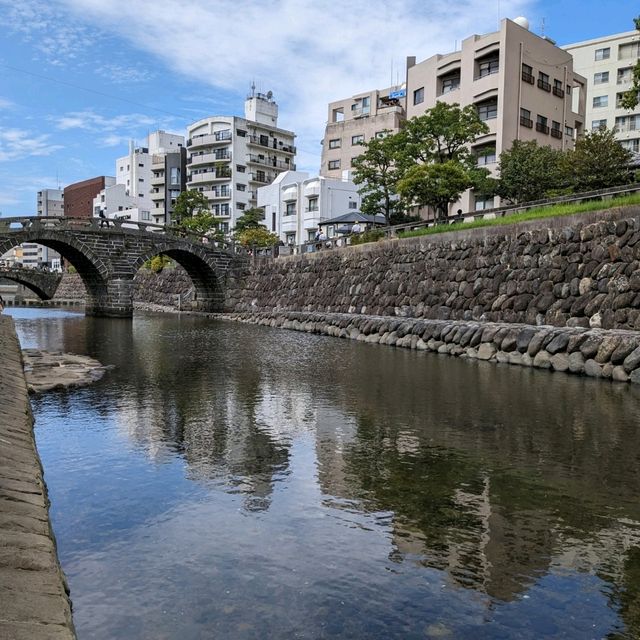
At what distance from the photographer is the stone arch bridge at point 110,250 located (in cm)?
3462

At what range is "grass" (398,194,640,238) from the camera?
1803cm

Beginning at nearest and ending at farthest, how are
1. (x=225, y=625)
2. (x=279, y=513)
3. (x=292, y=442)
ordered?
1. (x=225, y=625)
2. (x=279, y=513)
3. (x=292, y=442)

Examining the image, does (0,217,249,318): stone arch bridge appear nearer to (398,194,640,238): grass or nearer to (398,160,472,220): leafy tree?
(398,160,472,220): leafy tree

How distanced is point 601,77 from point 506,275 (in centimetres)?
4239

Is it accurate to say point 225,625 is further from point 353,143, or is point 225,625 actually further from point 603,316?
point 353,143

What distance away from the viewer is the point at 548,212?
21.0 metres

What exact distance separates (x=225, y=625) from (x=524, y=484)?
392cm

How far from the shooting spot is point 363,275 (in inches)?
1151

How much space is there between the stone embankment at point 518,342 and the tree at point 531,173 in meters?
12.1

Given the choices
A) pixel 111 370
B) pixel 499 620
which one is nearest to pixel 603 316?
pixel 111 370

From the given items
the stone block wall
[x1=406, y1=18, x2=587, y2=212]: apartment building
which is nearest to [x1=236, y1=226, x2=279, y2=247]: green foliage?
[x1=406, y1=18, x2=587, y2=212]: apartment building

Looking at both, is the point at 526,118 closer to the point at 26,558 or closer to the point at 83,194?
the point at 26,558

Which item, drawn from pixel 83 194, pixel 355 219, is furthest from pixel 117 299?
pixel 83 194

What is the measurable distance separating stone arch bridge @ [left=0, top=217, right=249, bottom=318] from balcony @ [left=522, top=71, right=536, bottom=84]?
22018 mm
